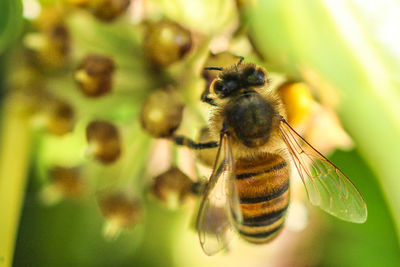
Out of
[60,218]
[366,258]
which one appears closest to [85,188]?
[60,218]

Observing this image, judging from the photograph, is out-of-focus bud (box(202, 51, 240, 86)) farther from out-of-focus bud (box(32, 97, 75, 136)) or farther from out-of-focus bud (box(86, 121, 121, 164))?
out-of-focus bud (box(32, 97, 75, 136))

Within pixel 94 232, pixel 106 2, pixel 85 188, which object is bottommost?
pixel 94 232

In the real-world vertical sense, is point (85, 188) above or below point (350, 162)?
below

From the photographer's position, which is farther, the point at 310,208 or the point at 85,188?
the point at 310,208

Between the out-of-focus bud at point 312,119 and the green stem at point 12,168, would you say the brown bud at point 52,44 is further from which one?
the out-of-focus bud at point 312,119

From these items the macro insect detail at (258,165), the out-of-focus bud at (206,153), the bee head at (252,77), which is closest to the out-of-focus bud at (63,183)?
the out-of-focus bud at (206,153)

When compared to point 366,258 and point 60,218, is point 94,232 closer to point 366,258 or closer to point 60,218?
point 60,218
